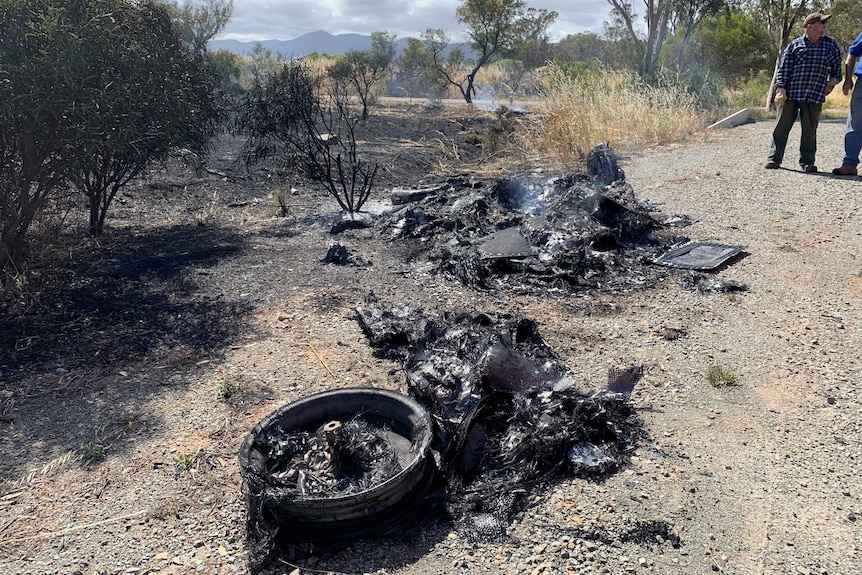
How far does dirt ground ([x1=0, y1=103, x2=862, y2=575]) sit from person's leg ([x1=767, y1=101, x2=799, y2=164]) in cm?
100

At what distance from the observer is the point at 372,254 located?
6684 mm

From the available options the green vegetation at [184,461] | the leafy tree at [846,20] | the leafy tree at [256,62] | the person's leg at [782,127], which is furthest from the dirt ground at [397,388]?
the leafy tree at [846,20]

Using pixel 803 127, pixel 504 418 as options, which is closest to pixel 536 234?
pixel 504 418

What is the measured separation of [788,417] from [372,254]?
442cm

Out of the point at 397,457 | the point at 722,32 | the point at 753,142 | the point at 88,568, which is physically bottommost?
the point at 88,568

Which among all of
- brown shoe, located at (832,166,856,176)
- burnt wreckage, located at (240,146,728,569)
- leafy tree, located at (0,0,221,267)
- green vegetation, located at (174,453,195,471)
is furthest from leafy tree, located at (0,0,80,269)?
brown shoe, located at (832,166,856,176)

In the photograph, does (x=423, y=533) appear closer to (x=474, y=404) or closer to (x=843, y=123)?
(x=474, y=404)

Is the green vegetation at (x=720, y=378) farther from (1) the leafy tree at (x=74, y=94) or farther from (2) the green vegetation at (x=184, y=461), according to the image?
(1) the leafy tree at (x=74, y=94)

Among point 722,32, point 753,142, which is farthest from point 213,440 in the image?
point 722,32

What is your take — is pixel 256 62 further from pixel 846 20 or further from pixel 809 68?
pixel 809 68

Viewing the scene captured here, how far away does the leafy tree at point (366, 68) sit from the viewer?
61.7ft

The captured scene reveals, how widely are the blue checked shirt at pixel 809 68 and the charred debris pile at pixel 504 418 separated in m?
5.97

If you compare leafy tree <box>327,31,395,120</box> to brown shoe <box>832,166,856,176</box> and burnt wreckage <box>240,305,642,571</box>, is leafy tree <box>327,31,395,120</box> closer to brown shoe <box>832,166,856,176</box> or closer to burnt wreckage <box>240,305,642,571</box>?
brown shoe <box>832,166,856,176</box>

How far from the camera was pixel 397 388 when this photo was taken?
3.79m
